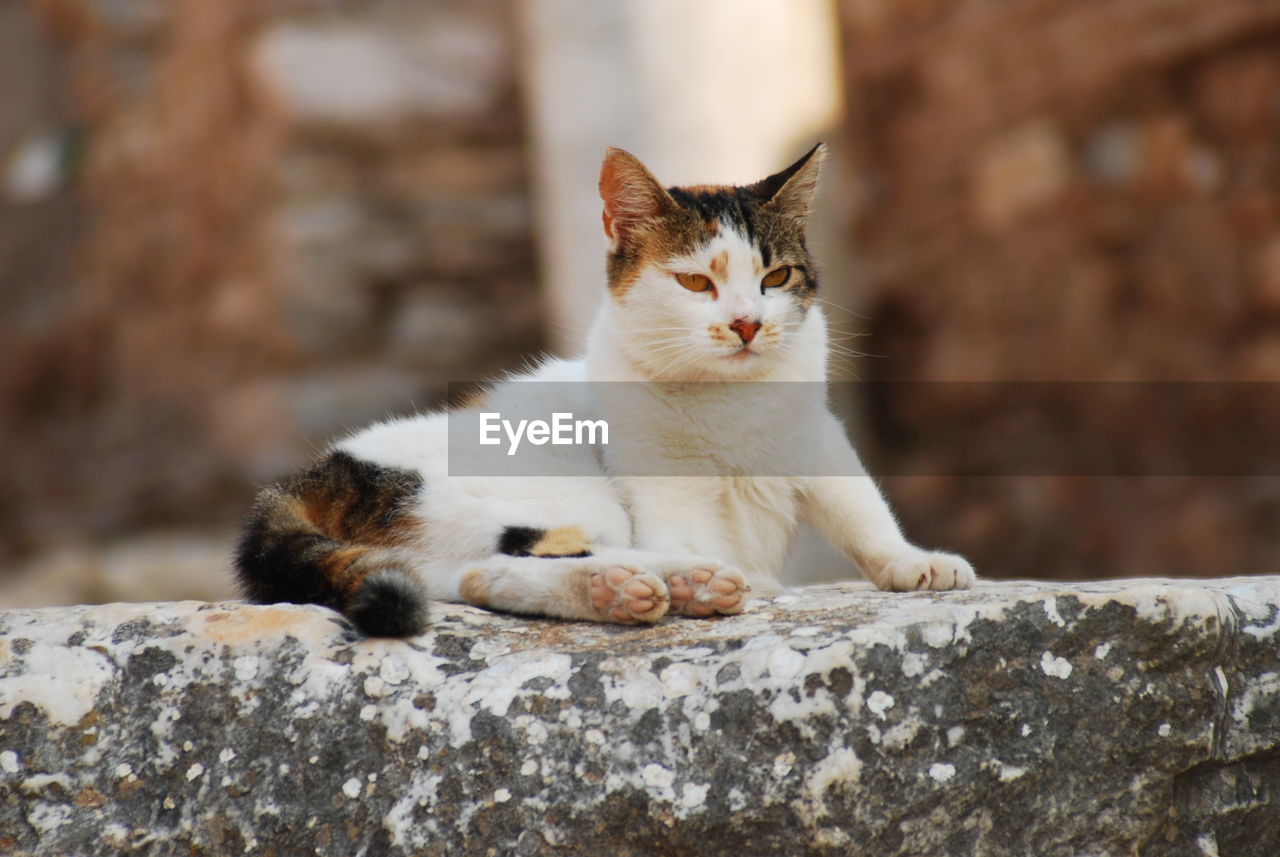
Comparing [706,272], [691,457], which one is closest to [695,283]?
[706,272]

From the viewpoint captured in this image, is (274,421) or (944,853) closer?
(944,853)

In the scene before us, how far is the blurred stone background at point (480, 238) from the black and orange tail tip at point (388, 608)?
3.19m

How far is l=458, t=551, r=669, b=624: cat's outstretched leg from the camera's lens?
197cm

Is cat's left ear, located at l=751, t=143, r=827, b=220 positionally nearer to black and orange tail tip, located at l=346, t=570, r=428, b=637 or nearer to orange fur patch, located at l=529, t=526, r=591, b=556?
orange fur patch, located at l=529, t=526, r=591, b=556

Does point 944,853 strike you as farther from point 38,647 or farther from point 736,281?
point 38,647

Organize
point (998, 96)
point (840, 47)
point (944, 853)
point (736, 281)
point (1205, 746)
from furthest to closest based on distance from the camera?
point (840, 47) < point (998, 96) < point (736, 281) < point (1205, 746) < point (944, 853)

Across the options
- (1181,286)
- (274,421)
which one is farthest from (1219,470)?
(274,421)

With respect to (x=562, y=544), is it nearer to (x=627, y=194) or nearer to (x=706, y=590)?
(x=706, y=590)

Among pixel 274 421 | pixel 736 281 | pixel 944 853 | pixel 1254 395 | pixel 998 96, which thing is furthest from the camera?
pixel 274 421

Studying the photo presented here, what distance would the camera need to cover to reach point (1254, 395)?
16.6 feet

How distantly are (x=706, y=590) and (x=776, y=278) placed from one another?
29.3 inches

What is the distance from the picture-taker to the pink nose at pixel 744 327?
2355mm

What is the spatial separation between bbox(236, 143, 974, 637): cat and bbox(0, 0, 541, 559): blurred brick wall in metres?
4.09

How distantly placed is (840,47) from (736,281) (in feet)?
13.6
